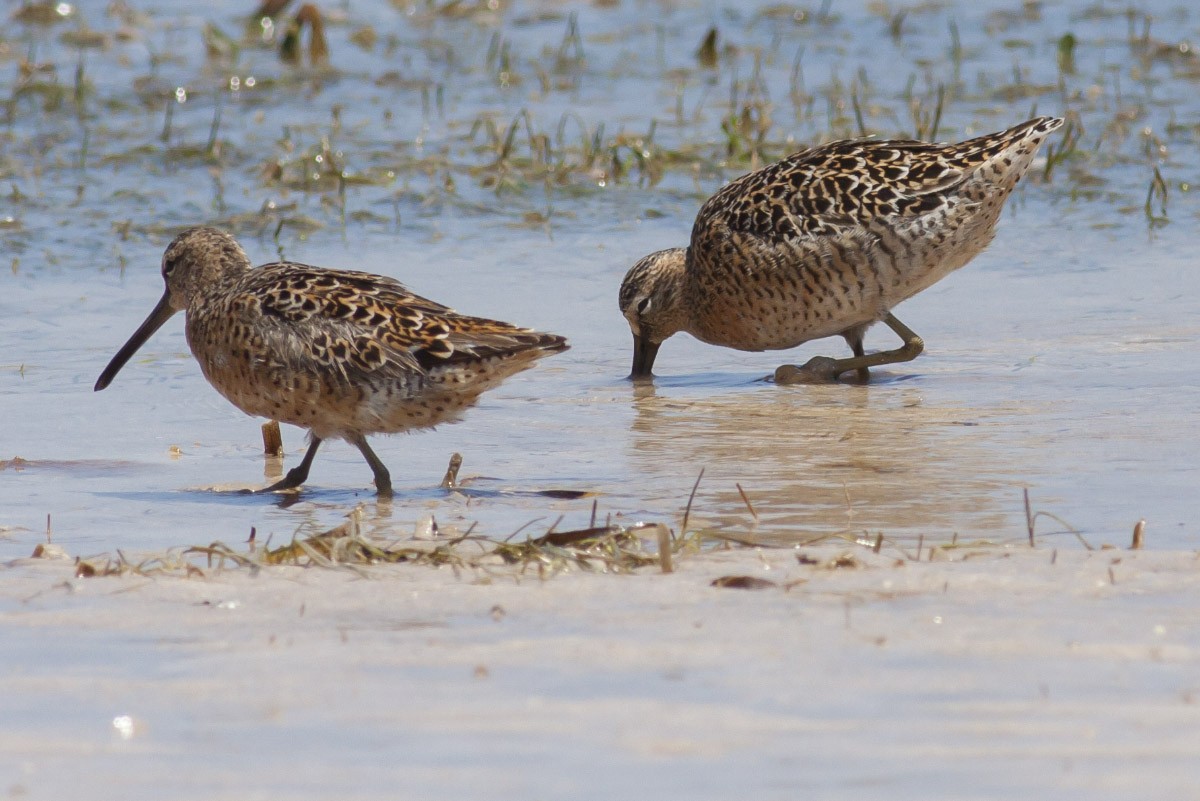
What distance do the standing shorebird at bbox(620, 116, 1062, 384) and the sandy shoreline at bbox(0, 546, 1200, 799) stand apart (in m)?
3.32

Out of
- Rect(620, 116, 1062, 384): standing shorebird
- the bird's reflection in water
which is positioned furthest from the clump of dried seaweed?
Rect(620, 116, 1062, 384): standing shorebird

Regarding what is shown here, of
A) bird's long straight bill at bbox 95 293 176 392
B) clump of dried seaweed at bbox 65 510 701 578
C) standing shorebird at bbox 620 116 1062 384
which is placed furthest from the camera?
standing shorebird at bbox 620 116 1062 384

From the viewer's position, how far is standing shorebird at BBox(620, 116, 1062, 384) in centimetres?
741

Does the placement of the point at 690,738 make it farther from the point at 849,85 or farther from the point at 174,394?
the point at 849,85

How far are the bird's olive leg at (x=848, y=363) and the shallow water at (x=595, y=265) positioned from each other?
0.51ft

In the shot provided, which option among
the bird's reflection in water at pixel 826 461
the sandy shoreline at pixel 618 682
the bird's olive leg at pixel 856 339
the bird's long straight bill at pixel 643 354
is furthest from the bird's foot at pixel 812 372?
the sandy shoreline at pixel 618 682

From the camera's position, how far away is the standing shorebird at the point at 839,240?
24.3 feet

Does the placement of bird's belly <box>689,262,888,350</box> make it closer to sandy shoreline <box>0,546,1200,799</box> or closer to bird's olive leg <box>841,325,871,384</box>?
bird's olive leg <box>841,325,871,384</box>

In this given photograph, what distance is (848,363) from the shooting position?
25.2ft

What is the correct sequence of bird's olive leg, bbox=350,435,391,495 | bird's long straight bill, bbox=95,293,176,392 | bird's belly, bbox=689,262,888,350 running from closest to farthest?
1. bird's olive leg, bbox=350,435,391,495
2. bird's long straight bill, bbox=95,293,176,392
3. bird's belly, bbox=689,262,888,350

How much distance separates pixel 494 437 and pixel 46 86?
731 cm

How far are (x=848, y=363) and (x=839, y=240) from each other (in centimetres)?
52

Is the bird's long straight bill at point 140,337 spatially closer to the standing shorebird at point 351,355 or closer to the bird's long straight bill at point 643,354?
the standing shorebird at point 351,355

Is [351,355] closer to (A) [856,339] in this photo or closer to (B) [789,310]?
(B) [789,310]
